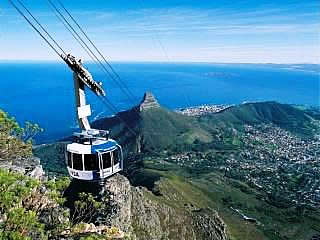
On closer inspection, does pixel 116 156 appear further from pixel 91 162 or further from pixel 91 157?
pixel 91 157

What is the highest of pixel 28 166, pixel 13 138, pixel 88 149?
pixel 13 138

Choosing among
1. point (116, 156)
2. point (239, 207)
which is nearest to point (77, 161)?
point (116, 156)

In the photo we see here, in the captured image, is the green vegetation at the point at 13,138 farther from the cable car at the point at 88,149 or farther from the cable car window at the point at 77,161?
the cable car window at the point at 77,161

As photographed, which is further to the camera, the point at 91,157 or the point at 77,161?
the point at 77,161

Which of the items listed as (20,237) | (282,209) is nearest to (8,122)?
(20,237)

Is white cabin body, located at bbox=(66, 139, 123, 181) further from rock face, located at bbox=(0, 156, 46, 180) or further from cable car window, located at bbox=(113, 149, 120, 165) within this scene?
rock face, located at bbox=(0, 156, 46, 180)

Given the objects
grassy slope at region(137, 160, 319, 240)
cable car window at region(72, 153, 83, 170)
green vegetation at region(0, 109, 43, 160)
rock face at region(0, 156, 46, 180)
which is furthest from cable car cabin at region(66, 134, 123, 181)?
grassy slope at region(137, 160, 319, 240)

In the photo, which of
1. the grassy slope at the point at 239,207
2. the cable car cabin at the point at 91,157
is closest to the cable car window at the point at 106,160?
the cable car cabin at the point at 91,157
